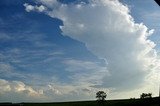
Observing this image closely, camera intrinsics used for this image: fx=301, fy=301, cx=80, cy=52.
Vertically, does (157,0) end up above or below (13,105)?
above

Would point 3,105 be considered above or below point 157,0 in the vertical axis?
below

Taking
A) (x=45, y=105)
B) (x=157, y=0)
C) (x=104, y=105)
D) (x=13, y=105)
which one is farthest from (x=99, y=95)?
(x=157, y=0)

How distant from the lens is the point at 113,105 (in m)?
105

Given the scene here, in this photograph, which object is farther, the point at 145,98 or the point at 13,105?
the point at 145,98

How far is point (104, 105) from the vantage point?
360ft

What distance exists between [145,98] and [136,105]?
1196 centimetres

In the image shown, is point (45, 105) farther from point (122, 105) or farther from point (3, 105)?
point (3, 105)

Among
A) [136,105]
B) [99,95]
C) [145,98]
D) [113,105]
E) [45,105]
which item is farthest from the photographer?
[45,105]

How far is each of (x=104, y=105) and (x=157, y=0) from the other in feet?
339

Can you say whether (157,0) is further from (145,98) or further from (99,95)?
(99,95)

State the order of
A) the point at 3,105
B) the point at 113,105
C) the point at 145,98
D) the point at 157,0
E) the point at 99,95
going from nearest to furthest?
1. the point at 157,0
2. the point at 3,105
3. the point at 145,98
4. the point at 113,105
5. the point at 99,95

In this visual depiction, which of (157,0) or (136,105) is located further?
(136,105)

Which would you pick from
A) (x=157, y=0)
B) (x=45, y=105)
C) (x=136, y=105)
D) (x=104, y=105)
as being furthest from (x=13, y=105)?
(x=45, y=105)

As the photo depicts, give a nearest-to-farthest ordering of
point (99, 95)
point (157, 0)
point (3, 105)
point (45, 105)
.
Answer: point (157, 0), point (3, 105), point (99, 95), point (45, 105)
